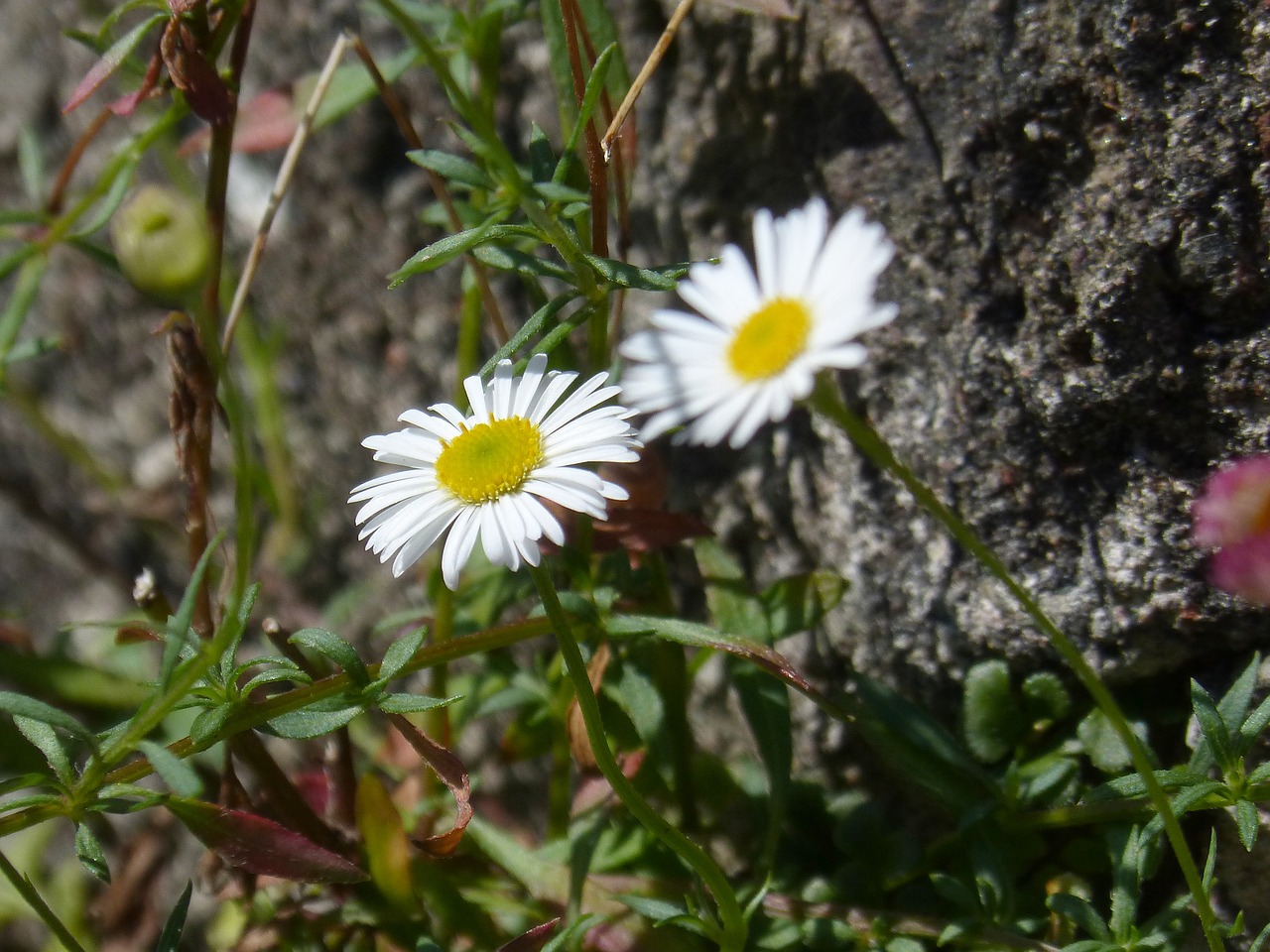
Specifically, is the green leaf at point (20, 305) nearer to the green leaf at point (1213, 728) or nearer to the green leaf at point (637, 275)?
the green leaf at point (637, 275)

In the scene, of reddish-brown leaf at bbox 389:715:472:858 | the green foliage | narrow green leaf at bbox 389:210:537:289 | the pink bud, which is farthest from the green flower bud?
the pink bud

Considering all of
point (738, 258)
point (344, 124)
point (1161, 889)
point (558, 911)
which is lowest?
point (1161, 889)

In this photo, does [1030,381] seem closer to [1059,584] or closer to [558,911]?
[1059,584]

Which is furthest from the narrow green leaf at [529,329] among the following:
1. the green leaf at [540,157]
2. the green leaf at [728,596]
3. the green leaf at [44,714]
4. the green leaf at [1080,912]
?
the green leaf at [1080,912]

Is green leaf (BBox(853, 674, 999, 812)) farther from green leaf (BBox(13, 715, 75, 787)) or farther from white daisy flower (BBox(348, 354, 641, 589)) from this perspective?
green leaf (BBox(13, 715, 75, 787))

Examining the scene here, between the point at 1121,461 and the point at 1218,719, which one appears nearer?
the point at 1218,719

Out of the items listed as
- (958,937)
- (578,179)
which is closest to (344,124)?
(578,179)

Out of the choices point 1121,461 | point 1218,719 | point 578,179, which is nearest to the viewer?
point 1218,719
